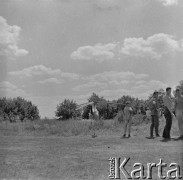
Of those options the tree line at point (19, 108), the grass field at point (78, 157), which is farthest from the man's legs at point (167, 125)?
the tree line at point (19, 108)

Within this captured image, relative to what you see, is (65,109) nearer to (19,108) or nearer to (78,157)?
(19,108)

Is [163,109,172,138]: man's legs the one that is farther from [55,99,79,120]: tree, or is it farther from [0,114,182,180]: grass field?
[55,99,79,120]: tree

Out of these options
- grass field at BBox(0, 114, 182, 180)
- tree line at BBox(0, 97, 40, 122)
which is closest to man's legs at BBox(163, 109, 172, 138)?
grass field at BBox(0, 114, 182, 180)

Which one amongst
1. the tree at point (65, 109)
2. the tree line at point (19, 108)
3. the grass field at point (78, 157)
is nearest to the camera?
the grass field at point (78, 157)

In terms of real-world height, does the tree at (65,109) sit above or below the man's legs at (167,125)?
above

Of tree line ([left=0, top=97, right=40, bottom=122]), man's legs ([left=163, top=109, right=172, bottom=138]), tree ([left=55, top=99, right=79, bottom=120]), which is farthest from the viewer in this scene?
tree ([left=55, top=99, right=79, bottom=120])

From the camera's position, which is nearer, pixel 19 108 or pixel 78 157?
pixel 78 157

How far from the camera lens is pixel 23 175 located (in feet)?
23.0

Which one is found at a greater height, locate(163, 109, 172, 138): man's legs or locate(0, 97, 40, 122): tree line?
locate(0, 97, 40, 122): tree line

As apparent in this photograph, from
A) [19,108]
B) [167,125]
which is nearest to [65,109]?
[19,108]

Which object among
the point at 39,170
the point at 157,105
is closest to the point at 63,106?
the point at 157,105

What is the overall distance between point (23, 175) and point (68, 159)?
158cm

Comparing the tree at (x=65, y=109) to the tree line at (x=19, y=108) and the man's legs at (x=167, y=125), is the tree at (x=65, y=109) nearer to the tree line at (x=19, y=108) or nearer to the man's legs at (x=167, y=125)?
the tree line at (x=19, y=108)

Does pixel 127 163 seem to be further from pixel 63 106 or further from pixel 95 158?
pixel 63 106
